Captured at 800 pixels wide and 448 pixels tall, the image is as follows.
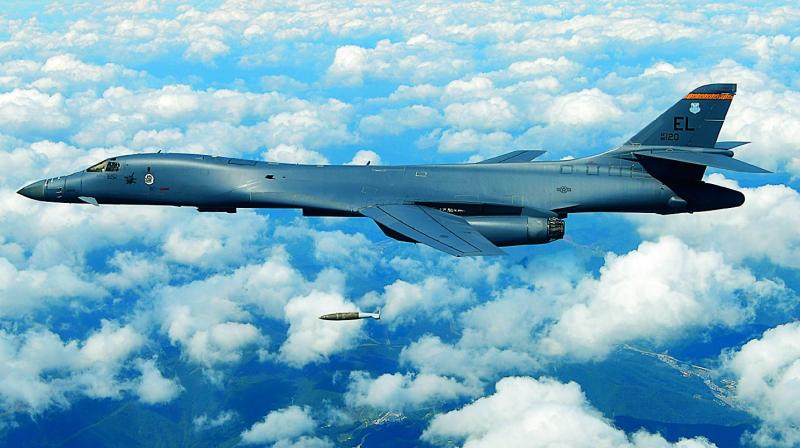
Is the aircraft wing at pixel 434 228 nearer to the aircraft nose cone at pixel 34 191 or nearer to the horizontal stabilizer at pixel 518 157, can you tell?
the horizontal stabilizer at pixel 518 157

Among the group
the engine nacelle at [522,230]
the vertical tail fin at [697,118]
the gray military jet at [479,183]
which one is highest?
the vertical tail fin at [697,118]

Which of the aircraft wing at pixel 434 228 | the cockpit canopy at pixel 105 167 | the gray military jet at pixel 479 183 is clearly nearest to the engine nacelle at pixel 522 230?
the aircraft wing at pixel 434 228

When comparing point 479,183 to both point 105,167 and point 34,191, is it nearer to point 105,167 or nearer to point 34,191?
point 105,167

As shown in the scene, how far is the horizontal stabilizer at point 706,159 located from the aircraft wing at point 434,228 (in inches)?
330

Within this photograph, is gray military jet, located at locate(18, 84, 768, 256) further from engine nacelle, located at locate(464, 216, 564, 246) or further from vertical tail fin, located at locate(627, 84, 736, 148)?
engine nacelle, located at locate(464, 216, 564, 246)

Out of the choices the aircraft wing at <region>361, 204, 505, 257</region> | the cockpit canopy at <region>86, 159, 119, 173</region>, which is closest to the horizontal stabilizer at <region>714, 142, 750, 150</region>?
the aircraft wing at <region>361, 204, 505, 257</region>

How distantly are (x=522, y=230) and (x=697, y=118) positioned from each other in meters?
9.25

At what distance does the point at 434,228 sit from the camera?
77.9 feet

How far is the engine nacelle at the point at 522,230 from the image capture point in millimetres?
23984

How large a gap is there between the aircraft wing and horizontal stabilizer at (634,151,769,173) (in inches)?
330

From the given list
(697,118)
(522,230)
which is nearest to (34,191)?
(522,230)

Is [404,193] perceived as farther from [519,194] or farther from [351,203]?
[519,194]

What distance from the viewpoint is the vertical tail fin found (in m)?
26.2

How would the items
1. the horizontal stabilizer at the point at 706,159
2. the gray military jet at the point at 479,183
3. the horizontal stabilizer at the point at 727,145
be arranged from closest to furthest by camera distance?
the horizontal stabilizer at the point at 706,159 → the gray military jet at the point at 479,183 → the horizontal stabilizer at the point at 727,145
